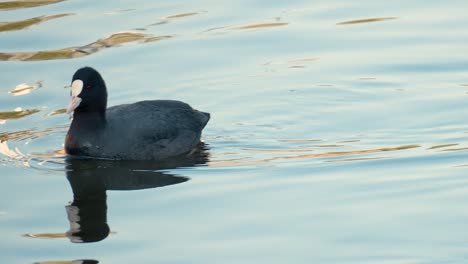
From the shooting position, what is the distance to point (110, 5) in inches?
559

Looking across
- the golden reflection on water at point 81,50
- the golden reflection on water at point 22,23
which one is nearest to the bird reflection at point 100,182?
the golden reflection on water at point 81,50

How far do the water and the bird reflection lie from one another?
3 cm

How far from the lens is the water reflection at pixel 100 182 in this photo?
302 inches

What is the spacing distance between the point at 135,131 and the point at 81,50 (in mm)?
2934

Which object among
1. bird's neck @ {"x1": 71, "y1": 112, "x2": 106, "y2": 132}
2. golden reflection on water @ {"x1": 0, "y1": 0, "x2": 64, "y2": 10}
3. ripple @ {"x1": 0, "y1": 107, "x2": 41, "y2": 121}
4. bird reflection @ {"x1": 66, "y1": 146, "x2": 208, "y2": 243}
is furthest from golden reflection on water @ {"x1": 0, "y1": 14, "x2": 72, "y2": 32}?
bird reflection @ {"x1": 66, "y1": 146, "x2": 208, "y2": 243}

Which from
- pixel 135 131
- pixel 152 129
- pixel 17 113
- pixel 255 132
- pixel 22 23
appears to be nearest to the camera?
pixel 135 131

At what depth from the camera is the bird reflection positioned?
25.3ft

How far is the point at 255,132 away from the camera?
401 inches

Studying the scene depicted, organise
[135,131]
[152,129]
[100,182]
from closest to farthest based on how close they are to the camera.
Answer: [100,182]
[135,131]
[152,129]

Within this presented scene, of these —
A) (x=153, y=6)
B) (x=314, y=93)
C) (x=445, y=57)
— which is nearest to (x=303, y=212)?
(x=314, y=93)

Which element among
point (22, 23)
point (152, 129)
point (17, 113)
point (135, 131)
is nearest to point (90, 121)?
point (135, 131)

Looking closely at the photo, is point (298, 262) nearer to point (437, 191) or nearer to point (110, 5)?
point (437, 191)

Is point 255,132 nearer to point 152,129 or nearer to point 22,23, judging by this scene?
point 152,129

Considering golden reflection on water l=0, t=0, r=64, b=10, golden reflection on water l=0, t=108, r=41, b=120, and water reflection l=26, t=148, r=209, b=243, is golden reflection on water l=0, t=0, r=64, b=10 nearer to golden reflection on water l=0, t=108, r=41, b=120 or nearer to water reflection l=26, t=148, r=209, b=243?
golden reflection on water l=0, t=108, r=41, b=120
